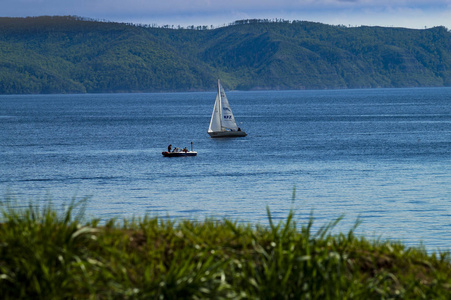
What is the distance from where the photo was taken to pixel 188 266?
9602mm

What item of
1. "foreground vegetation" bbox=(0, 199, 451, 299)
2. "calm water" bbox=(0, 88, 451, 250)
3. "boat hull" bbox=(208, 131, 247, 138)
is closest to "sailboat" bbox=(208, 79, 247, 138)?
"boat hull" bbox=(208, 131, 247, 138)

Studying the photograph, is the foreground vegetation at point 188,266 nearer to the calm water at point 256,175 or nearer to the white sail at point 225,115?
the calm water at point 256,175

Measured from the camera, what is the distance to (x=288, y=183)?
5834 cm

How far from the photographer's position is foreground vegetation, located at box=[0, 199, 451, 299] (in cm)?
899

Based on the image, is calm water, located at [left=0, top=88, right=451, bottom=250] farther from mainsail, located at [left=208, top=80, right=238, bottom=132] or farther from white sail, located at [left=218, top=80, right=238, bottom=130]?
white sail, located at [left=218, top=80, right=238, bottom=130]

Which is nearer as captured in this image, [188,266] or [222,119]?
[188,266]

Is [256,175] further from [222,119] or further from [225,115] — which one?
[222,119]

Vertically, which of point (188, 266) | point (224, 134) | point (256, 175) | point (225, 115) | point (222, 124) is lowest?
point (256, 175)

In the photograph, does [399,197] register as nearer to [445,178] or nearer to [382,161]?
[445,178]

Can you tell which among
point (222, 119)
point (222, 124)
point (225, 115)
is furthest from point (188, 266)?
point (222, 124)

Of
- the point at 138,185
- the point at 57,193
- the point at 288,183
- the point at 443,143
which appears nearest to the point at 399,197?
the point at 288,183

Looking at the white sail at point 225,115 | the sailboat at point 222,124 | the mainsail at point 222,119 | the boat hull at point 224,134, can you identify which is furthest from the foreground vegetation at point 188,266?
the boat hull at point 224,134

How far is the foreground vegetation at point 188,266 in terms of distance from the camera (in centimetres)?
899

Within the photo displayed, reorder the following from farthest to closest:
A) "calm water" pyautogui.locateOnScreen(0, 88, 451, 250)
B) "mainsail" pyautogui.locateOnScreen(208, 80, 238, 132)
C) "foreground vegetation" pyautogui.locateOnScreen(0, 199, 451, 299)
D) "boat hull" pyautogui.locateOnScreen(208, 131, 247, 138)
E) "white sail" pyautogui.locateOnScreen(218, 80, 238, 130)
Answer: "boat hull" pyautogui.locateOnScreen(208, 131, 247, 138) → "mainsail" pyautogui.locateOnScreen(208, 80, 238, 132) → "white sail" pyautogui.locateOnScreen(218, 80, 238, 130) → "calm water" pyautogui.locateOnScreen(0, 88, 451, 250) → "foreground vegetation" pyautogui.locateOnScreen(0, 199, 451, 299)
